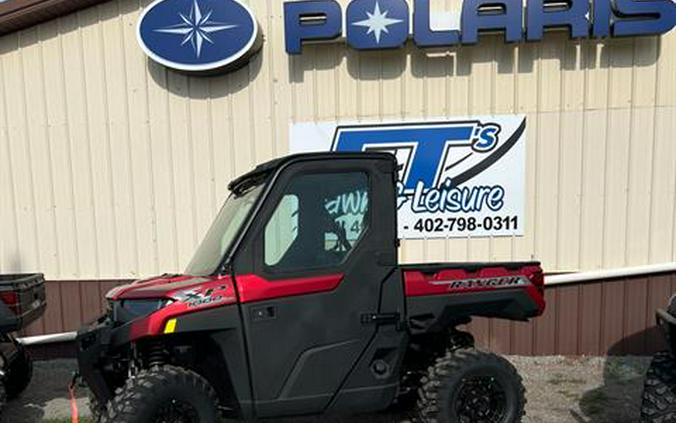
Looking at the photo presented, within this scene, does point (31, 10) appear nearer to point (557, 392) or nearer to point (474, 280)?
point (474, 280)

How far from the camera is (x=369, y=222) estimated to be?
3.07 meters

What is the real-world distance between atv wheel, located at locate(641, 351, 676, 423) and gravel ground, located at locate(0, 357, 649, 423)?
1.04 meters

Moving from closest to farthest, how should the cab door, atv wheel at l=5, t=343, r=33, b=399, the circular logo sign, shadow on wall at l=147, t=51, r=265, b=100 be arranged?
the cab door < atv wheel at l=5, t=343, r=33, b=399 < the circular logo sign < shadow on wall at l=147, t=51, r=265, b=100

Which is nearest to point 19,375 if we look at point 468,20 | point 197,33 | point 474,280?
point 197,33

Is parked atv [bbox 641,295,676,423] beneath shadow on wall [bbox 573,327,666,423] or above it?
above

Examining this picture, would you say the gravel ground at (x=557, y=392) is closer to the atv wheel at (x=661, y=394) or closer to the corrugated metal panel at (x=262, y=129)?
the atv wheel at (x=661, y=394)

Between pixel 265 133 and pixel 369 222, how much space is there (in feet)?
9.55

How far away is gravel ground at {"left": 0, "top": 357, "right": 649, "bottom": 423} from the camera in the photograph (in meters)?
3.98

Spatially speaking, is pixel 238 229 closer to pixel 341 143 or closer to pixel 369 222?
pixel 369 222

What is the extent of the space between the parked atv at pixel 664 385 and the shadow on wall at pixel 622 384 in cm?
104

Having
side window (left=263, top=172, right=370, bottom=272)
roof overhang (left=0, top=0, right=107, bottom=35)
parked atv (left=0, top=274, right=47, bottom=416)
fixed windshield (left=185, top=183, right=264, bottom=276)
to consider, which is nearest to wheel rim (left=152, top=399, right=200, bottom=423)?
fixed windshield (left=185, top=183, right=264, bottom=276)

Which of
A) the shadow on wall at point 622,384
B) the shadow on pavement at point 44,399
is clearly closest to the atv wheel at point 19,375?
the shadow on pavement at point 44,399

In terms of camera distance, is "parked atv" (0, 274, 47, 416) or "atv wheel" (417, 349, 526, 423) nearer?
"atv wheel" (417, 349, 526, 423)

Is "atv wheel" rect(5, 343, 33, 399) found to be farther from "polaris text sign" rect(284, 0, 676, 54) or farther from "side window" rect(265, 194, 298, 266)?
"polaris text sign" rect(284, 0, 676, 54)
